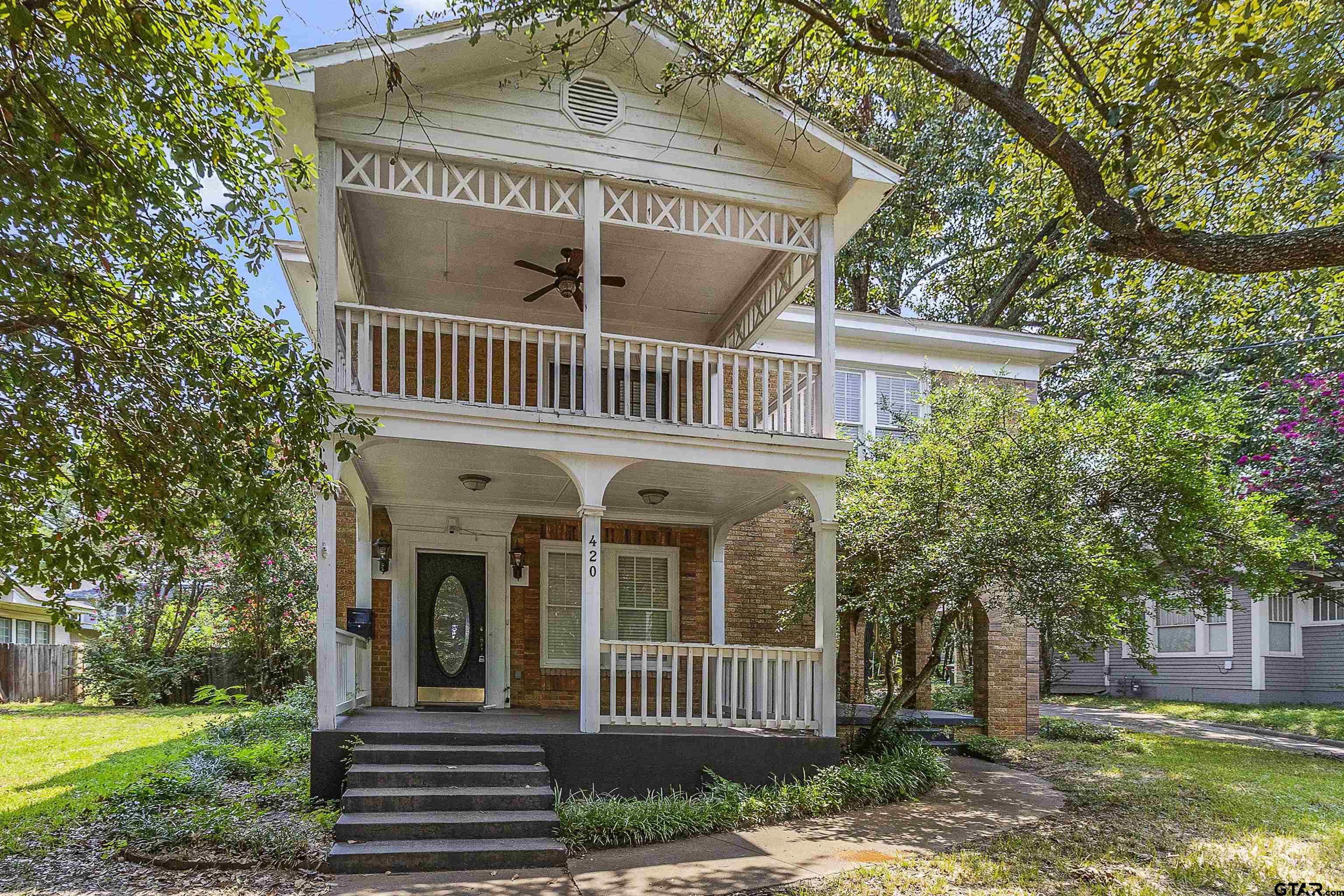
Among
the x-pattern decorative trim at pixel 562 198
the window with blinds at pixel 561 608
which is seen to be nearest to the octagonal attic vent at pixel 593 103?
the x-pattern decorative trim at pixel 562 198

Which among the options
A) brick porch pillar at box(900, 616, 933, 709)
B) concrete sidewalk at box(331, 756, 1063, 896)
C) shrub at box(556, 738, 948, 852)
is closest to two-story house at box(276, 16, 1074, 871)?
shrub at box(556, 738, 948, 852)

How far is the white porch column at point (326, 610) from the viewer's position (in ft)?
25.1

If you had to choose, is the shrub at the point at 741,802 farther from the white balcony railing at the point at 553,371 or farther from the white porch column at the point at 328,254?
the white porch column at the point at 328,254

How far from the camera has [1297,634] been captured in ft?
71.9

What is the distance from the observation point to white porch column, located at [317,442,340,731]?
766 centimetres

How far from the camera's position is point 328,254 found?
792cm

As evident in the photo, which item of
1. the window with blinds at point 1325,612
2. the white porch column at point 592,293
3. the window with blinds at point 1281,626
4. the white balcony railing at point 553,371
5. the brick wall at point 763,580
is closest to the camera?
the white balcony railing at point 553,371

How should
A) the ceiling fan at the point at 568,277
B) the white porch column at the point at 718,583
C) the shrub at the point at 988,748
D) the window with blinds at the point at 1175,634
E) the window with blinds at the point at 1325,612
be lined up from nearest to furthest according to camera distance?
the ceiling fan at the point at 568,277
the white porch column at the point at 718,583
the shrub at the point at 988,748
the window with blinds at the point at 1325,612
the window with blinds at the point at 1175,634

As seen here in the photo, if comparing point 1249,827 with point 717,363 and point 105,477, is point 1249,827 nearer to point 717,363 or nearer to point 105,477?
point 717,363

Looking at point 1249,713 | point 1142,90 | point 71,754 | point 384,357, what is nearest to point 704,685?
point 384,357

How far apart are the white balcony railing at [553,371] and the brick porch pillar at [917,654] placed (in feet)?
12.8

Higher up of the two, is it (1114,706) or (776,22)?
(776,22)

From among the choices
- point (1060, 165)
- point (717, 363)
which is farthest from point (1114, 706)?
point (1060, 165)

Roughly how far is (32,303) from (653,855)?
17.9ft
